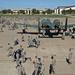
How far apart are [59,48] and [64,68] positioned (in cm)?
826

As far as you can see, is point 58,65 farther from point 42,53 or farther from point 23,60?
point 42,53

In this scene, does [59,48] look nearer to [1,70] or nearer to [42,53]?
[42,53]

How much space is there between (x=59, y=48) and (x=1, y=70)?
1046 cm

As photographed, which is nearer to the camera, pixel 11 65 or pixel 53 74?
pixel 53 74

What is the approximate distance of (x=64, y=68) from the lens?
695 inches

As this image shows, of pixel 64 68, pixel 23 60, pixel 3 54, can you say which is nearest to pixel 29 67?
pixel 23 60

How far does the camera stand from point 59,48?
25.8 meters

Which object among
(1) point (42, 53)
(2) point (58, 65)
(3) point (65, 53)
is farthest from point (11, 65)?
(3) point (65, 53)

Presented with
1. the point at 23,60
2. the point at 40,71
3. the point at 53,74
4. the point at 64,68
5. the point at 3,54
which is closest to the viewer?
the point at 40,71

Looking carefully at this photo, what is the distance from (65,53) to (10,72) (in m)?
8.32

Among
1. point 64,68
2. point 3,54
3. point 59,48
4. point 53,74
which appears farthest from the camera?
point 59,48

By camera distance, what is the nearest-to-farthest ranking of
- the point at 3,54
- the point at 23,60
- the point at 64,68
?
1. the point at 64,68
2. the point at 23,60
3. the point at 3,54

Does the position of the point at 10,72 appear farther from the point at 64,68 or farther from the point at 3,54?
the point at 3,54

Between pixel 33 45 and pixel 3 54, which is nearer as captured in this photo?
pixel 3 54
